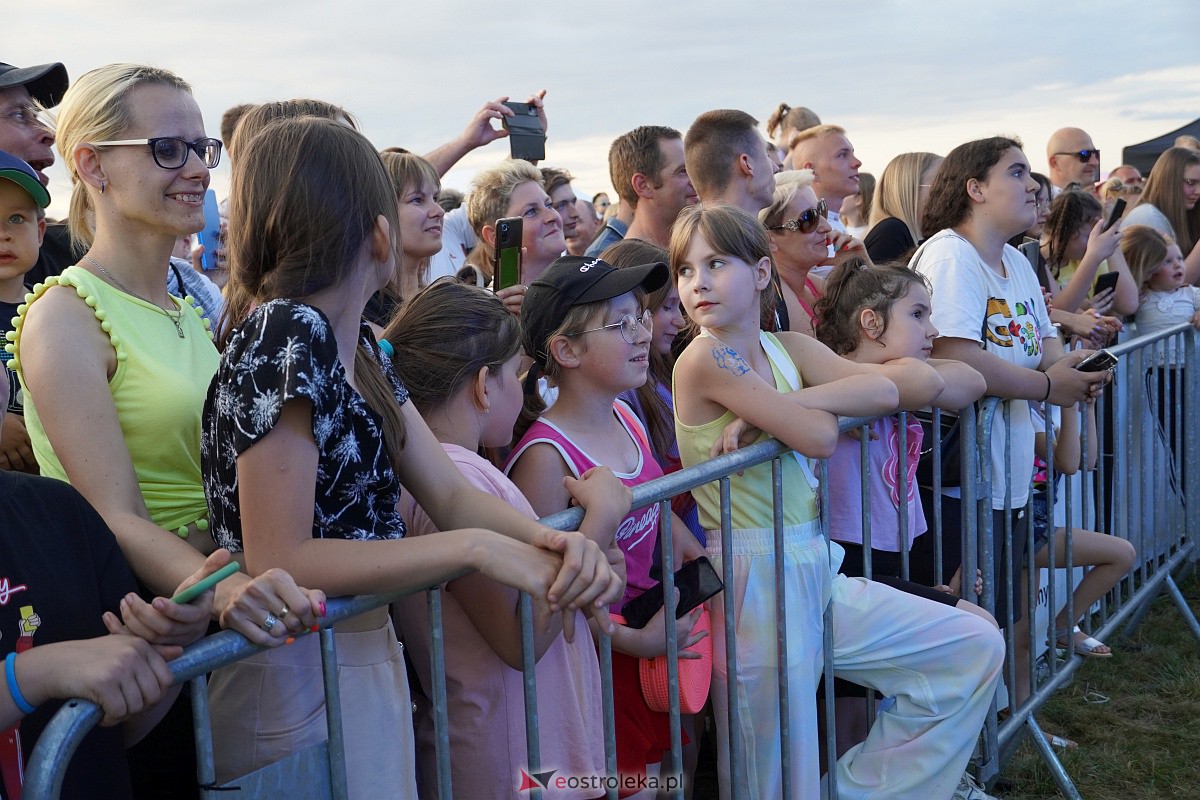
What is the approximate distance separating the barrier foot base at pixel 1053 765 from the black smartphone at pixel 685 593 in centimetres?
196

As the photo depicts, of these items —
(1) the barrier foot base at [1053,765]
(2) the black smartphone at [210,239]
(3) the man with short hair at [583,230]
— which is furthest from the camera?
(3) the man with short hair at [583,230]

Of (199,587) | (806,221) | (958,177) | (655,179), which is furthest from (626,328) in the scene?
(655,179)

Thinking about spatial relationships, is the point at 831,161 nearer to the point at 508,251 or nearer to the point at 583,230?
the point at 583,230

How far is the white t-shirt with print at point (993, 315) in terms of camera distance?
423cm

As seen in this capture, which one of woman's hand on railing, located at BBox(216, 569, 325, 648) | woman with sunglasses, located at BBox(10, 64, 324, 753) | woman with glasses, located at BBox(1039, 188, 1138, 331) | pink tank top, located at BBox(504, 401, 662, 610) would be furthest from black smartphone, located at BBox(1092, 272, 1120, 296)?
woman's hand on railing, located at BBox(216, 569, 325, 648)

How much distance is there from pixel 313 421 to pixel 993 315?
3.19 meters

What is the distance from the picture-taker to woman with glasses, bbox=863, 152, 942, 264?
5598mm

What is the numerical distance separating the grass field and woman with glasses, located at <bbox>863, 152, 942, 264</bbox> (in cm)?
218

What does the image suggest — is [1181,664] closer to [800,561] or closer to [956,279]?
[956,279]

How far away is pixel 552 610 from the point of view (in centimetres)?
202

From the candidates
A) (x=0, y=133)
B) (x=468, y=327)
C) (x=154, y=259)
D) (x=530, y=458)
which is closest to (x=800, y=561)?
(x=530, y=458)

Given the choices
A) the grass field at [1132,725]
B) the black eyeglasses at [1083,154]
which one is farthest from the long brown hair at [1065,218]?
the grass field at [1132,725]

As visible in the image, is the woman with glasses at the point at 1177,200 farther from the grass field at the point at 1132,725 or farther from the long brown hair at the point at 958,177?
the long brown hair at the point at 958,177

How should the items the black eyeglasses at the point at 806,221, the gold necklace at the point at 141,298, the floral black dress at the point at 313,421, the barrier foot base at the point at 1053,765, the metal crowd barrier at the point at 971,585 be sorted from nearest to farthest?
the metal crowd barrier at the point at 971,585 < the floral black dress at the point at 313,421 < the gold necklace at the point at 141,298 < the barrier foot base at the point at 1053,765 < the black eyeglasses at the point at 806,221
